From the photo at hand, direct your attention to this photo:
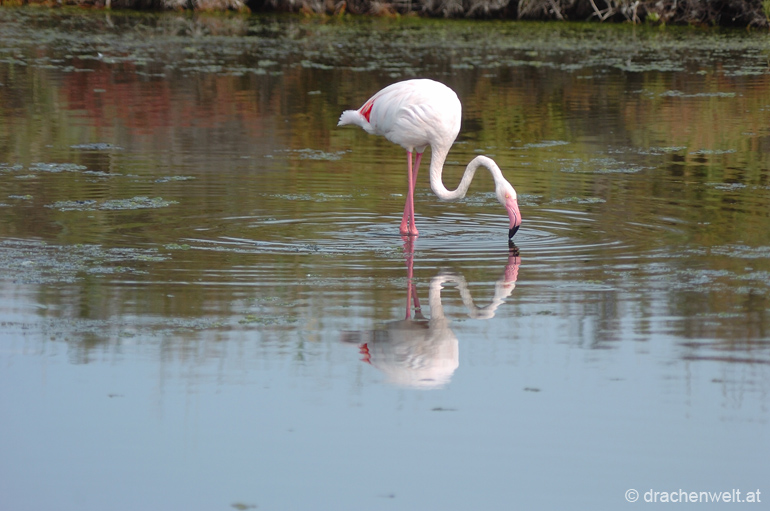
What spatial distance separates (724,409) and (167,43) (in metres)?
22.3

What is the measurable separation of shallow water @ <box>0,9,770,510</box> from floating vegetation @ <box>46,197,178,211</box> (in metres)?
0.04

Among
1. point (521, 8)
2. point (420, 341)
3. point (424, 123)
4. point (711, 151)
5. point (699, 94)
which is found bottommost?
point (420, 341)

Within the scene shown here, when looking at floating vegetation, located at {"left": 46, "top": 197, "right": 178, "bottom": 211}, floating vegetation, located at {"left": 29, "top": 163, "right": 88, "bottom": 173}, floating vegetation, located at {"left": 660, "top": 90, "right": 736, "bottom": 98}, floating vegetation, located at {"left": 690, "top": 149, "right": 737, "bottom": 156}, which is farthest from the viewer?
floating vegetation, located at {"left": 660, "top": 90, "right": 736, "bottom": 98}

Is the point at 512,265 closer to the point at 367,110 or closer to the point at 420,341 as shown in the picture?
the point at 420,341

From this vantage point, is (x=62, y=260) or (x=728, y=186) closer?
(x=62, y=260)

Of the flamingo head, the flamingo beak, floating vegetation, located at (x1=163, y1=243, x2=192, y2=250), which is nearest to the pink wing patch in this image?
the flamingo head

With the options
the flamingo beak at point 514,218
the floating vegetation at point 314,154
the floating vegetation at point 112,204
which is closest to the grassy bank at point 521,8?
the floating vegetation at point 314,154

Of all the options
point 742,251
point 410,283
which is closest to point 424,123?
Result: point 410,283

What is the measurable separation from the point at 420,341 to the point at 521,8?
99.9 feet

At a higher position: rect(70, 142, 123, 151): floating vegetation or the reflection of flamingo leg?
rect(70, 142, 123, 151): floating vegetation

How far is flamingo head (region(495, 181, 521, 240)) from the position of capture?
7910mm

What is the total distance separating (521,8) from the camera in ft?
114

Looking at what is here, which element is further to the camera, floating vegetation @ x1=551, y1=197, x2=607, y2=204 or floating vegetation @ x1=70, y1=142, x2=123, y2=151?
floating vegetation @ x1=70, y1=142, x2=123, y2=151

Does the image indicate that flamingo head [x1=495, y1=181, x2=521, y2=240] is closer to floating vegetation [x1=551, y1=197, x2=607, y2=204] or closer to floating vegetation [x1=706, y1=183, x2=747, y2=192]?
floating vegetation [x1=551, y1=197, x2=607, y2=204]
